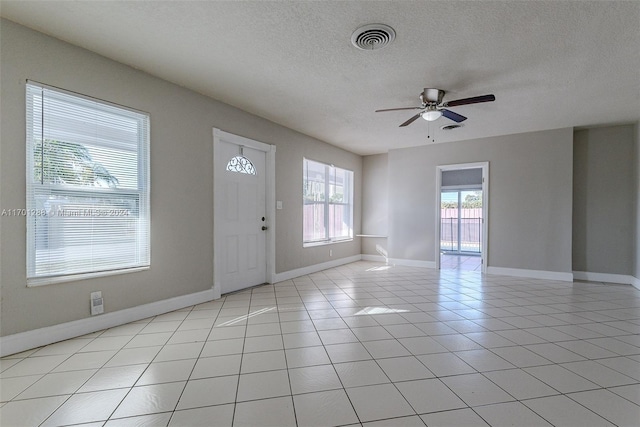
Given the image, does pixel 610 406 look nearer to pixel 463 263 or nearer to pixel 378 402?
pixel 378 402

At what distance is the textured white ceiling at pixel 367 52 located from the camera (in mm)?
2203

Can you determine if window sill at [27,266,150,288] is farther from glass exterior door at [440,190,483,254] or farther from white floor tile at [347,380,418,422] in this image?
glass exterior door at [440,190,483,254]

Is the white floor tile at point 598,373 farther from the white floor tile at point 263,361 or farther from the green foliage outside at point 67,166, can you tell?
A: the green foliage outside at point 67,166

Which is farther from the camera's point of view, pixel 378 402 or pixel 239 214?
pixel 239 214

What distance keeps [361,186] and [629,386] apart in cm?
598

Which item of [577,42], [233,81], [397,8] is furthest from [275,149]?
[577,42]

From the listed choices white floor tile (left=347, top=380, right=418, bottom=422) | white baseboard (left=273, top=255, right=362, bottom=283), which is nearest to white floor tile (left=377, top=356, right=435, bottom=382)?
white floor tile (left=347, top=380, right=418, bottom=422)

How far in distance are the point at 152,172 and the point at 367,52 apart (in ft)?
8.49

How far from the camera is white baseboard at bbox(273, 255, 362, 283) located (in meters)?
5.06

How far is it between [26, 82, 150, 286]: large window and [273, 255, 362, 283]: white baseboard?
225cm

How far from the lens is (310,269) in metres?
5.79

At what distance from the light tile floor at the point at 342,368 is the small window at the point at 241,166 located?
1.93m

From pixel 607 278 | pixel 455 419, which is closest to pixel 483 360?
pixel 455 419

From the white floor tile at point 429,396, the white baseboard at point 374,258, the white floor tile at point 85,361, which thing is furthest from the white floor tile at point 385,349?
the white baseboard at point 374,258
